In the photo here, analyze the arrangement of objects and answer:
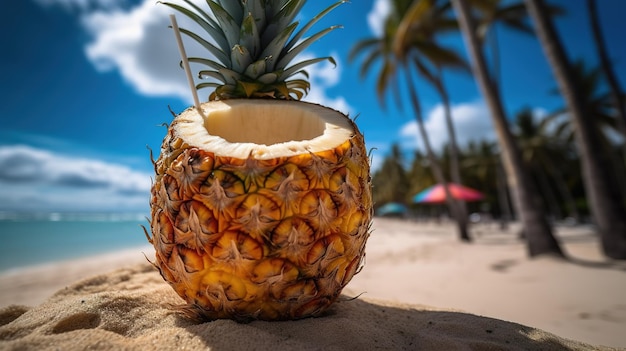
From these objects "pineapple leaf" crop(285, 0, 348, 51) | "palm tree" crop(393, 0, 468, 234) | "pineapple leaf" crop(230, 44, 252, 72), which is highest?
"palm tree" crop(393, 0, 468, 234)

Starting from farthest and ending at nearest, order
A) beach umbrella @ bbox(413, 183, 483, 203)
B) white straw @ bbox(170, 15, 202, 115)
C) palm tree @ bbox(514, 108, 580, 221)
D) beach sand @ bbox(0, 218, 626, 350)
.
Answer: palm tree @ bbox(514, 108, 580, 221) < beach umbrella @ bbox(413, 183, 483, 203) < white straw @ bbox(170, 15, 202, 115) < beach sand @ bbox(0, 218, 626, 350)

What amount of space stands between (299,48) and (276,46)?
0.57ft

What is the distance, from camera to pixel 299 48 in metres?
2.06

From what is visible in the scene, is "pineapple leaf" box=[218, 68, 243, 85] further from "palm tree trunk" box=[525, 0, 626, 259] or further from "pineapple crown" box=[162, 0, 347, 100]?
"palm tree trunk" box=[525, 0, 626, 259]

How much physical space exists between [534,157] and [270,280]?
1257 inches

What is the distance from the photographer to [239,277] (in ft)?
4.48

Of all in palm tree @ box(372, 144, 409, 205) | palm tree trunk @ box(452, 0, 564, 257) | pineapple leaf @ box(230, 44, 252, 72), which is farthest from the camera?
palm tree @ box(372, 144, 409, 205)

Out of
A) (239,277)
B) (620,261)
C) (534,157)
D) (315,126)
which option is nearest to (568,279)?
(620,261)

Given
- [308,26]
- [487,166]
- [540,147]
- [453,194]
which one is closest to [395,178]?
[487,166]

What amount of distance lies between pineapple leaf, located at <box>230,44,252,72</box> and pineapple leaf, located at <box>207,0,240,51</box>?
97mm

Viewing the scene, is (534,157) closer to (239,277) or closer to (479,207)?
(479,207)

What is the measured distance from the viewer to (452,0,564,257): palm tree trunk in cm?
588

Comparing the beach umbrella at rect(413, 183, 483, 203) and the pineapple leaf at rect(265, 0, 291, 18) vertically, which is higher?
the pineapple leaf at rect(265, 0, 291, 18)

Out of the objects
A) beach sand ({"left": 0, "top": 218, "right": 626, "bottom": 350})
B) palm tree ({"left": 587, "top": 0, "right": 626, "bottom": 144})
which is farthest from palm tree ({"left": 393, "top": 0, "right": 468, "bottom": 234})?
beach sand ({"left": 0, "top": 218, "right": 626, "bottom": 350})
